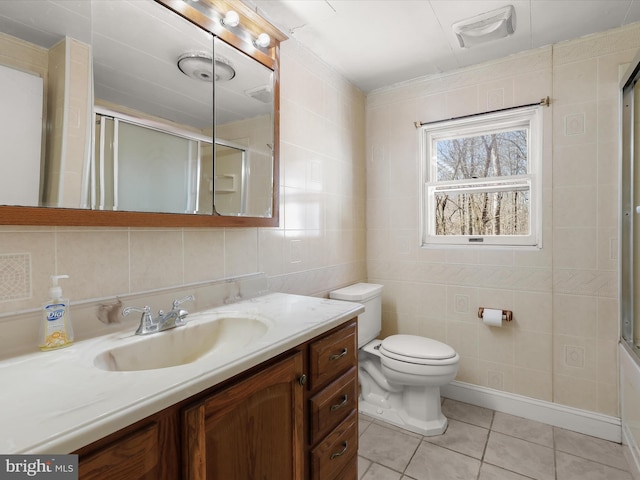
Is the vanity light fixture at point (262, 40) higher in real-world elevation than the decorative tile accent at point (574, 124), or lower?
higher

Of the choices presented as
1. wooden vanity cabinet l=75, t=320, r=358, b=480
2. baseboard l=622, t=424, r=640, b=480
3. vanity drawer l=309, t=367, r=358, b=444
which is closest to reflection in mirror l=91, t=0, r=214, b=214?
wooden vanity cabinet l=75, t=320, r=358, b=480

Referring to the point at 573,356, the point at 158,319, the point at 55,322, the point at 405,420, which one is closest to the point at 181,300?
the point at 158,319

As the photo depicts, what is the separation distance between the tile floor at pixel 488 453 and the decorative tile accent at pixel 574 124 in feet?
5.65

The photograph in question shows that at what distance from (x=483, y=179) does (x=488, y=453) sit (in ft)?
5.31

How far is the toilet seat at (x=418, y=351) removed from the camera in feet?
6.13

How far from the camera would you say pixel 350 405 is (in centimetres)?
135

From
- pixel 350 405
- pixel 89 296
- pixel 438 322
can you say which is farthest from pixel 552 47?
pixel 89 296

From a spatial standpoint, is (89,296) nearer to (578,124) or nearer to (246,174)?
(246,174)

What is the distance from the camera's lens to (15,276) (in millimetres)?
904

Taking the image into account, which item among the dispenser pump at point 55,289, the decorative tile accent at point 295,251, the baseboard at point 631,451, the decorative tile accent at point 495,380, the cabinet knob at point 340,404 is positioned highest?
the decorative tile accent at point 295,251

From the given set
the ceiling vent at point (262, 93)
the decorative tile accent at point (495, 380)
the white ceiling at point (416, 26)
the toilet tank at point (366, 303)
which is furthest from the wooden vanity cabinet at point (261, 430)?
the white ceiling at point (416, 26)

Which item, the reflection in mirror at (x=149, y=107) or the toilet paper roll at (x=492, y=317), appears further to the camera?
the toilet paper roll at (x=492, y=317)

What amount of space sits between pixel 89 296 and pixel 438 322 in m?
2.08
